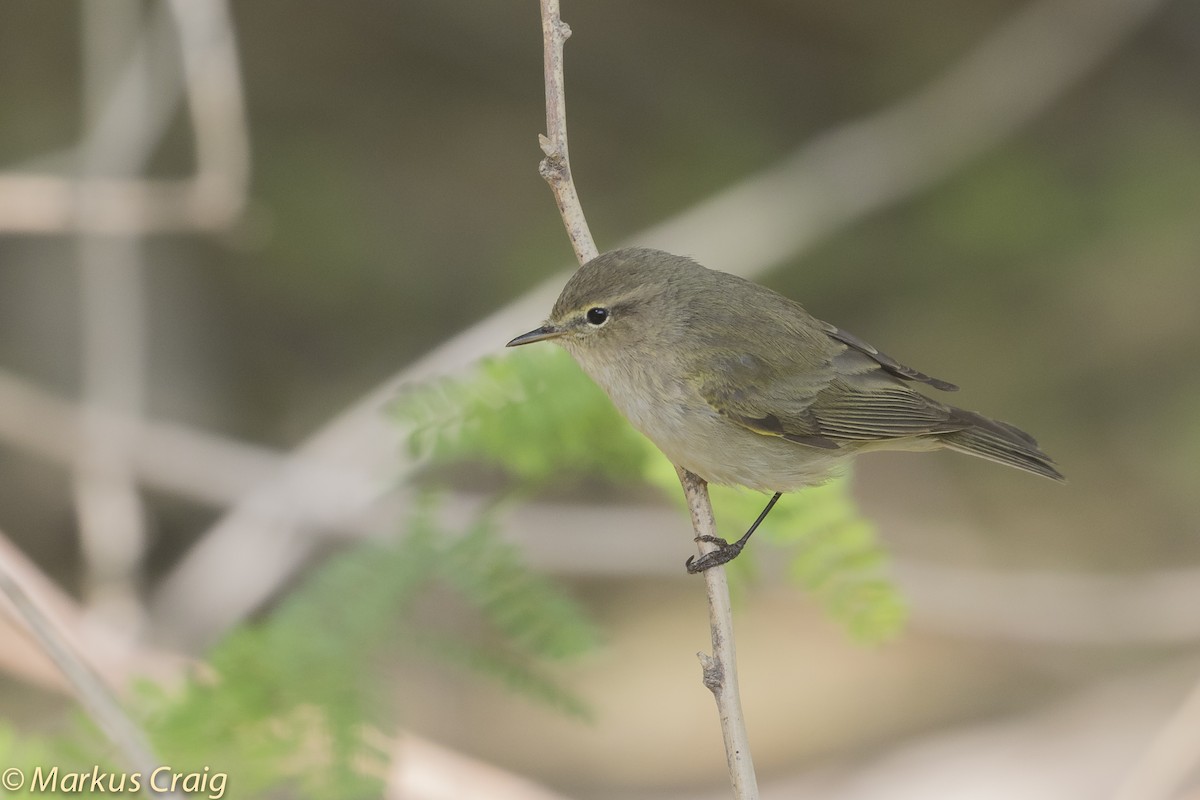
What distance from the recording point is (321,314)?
8.18m

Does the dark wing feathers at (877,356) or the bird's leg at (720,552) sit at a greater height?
the dark wing feathers at (877,356)

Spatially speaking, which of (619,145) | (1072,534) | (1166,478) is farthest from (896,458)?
(619,145)

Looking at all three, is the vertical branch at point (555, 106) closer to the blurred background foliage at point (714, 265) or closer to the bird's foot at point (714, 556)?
the bird's foot at point (714, 556)

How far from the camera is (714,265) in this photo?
671cm

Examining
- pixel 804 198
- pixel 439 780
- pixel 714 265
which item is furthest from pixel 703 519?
pixel 804 198

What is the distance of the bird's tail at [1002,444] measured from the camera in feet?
14.0

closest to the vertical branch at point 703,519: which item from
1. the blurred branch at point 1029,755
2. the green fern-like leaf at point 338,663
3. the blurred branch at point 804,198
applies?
the green fern-like leaf at point 338,663

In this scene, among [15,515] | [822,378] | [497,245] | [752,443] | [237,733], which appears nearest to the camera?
[237,733]

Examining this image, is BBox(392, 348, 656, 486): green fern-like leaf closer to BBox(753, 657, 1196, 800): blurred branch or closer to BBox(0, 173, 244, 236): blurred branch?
BBox(0, 173, 244, 236): blurred branch

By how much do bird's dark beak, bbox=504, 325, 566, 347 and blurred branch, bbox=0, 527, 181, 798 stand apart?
5.85ft

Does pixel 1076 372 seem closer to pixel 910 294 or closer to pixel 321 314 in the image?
pixel 910 294

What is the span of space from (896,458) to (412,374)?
455 centimetres

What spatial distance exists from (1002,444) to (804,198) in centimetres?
367

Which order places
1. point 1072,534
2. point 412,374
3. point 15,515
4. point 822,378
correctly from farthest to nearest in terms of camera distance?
point 1072,534, point 15,515, point 412,374, point 822,378
